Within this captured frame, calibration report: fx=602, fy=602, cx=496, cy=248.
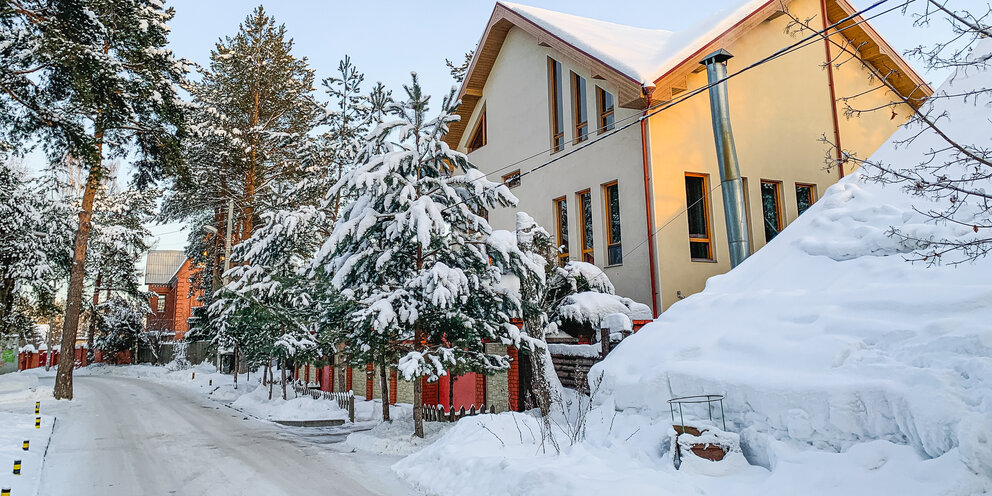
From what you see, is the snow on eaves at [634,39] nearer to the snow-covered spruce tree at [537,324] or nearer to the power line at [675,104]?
the power line at [675,104]

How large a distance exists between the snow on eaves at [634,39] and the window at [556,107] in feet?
4.13

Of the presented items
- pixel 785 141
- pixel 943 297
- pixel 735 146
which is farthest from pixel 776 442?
pixel 785 141

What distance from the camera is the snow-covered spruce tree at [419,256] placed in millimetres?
10959

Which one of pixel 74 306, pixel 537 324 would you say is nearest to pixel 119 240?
pixel 74 306

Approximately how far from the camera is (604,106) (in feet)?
55.3

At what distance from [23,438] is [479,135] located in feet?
52.7

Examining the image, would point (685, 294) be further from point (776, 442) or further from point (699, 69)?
point (776, 442)

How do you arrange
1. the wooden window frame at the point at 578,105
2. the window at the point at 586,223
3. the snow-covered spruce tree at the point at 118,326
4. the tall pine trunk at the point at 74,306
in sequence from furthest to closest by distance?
the snow-covered spruce tree at the point at 118,326 < the tall pine trunk at the point at 74,306 < the wooden window frame at the point at 578,105 < the window at the point at 586,223

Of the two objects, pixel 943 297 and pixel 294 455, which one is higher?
pixel 943 297

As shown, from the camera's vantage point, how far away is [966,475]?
482 cm

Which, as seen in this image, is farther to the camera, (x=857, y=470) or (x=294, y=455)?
(x=294, y=455)

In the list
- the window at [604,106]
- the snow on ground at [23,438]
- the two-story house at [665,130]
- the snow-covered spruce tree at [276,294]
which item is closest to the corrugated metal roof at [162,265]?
the snow on ground at [23,438]

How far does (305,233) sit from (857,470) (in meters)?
15.0

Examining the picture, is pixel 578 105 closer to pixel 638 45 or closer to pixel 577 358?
pixel 638 45
